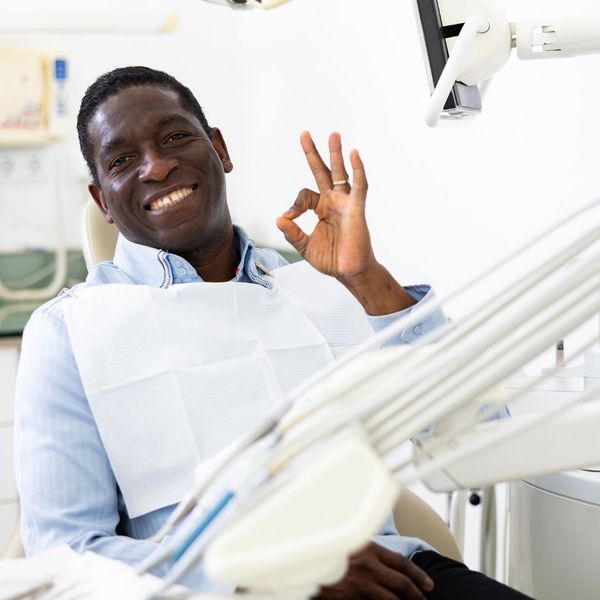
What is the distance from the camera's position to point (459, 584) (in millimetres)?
1059

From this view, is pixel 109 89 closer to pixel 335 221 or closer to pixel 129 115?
pixel 129 115

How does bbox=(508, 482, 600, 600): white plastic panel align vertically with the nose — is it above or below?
below

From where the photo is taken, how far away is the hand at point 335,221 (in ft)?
3.95

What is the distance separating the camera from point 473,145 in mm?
1972

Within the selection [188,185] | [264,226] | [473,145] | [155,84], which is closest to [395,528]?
[188,185]

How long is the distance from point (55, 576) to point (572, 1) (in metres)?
1.44

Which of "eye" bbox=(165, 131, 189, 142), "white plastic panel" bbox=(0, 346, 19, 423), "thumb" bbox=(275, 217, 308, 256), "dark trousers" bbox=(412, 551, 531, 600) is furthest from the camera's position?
"white plastic panel" bbox=(0, 346, 19, 423)

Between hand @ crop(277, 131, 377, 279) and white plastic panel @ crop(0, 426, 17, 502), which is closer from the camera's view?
hand @ crop(277, 131, 377, 279)

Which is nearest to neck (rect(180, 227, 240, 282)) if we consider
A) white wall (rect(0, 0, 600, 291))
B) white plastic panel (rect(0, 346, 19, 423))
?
white wall (rect(0, 0, 600, 291))

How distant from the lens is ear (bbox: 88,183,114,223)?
1442 millimetres

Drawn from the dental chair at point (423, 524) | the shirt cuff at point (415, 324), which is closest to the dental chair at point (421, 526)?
the dental chair at point (423, 524)

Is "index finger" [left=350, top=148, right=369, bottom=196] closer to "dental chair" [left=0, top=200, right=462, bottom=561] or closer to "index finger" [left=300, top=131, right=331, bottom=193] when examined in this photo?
"index finger" [left=300, top=131, right=331, bottom=193]

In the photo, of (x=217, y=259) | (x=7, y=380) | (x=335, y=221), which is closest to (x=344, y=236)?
(x=335, y=221)

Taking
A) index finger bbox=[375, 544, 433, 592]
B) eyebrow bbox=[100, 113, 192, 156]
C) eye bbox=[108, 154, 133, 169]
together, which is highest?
eyebrow bbox=[100, 113, 192, 156]
